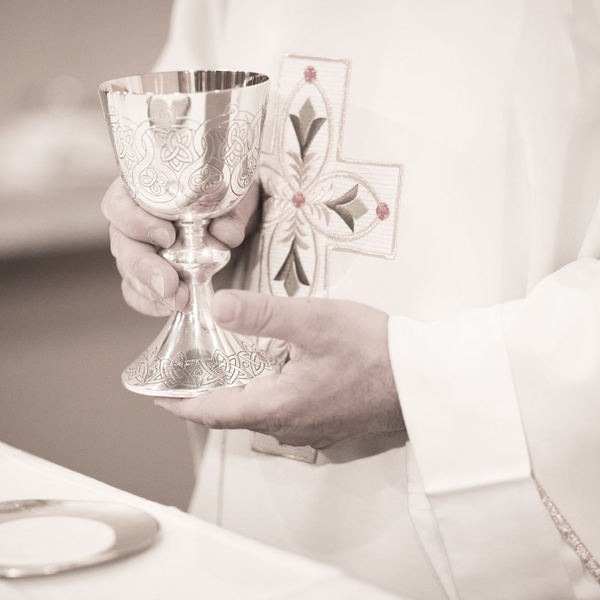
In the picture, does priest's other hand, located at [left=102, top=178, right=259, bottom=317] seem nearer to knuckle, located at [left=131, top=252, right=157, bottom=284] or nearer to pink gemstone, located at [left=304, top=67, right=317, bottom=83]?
knuckle, located at [left=131, top=252, right=157, bottom=284]

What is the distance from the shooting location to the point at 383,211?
37.3 inches

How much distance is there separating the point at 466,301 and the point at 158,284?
334mm

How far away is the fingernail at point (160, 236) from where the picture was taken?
880mm

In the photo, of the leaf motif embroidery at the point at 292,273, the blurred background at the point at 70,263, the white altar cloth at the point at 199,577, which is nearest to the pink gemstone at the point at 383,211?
the leaf motif embroidery at the point at 292,273

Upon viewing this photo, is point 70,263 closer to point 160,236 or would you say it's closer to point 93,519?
point 160,236

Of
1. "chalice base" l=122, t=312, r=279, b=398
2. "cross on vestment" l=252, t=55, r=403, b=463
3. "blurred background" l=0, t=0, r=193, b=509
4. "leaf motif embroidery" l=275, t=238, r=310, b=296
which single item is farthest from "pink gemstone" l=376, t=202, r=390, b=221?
"blurred background" l=0, t=0, r=193, b=509

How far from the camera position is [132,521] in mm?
643

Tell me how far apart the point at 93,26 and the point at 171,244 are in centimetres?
286

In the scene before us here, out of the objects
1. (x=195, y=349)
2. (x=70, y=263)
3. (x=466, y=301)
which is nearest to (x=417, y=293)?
(x=466, y=301)

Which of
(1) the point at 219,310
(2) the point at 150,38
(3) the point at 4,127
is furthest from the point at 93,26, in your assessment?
(1) the point at 219,310

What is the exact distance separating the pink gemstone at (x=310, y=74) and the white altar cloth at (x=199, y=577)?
56 centimetres

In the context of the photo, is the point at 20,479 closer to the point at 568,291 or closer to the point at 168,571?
the point at 168,571

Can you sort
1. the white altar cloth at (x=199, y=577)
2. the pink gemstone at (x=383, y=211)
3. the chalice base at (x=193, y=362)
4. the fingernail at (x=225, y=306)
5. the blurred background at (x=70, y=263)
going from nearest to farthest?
the white altar cloth at (x=199, y=577) < the fingernail at (x=225, y=306) < the chalice base at (x=193, y=362) < the pink gemstone at (x=383, y=211) < the blurred background at (x=70, y=263)

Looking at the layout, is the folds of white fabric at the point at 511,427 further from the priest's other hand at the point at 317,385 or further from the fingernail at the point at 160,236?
the fingernail at the point at 160,236
